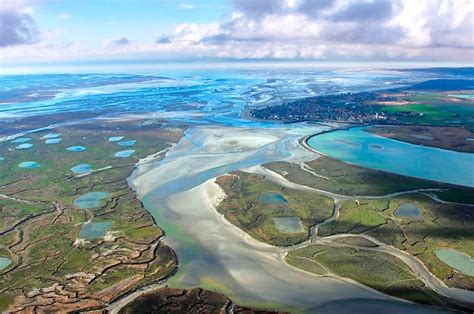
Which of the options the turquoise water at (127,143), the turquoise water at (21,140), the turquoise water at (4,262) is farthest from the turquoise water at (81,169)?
the turquoise water at (21,140)

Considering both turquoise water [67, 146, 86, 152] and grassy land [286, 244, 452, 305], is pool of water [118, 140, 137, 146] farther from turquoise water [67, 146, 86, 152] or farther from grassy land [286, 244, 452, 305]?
grassy land [286, 244, 452, 305]

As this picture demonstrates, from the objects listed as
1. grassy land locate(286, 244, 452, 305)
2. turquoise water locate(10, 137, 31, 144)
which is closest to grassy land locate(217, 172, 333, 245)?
grassy land locate(286, 244, 452, 305)

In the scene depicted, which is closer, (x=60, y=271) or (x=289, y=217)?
(x=60, y=271)

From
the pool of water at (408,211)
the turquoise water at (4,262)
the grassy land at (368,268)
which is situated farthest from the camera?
the pool of water at (408,211)

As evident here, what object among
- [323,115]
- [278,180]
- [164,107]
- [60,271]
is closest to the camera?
[60,271]

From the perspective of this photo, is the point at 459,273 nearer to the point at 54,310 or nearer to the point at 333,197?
the point at 333,197

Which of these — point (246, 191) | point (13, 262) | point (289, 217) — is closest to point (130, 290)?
point (13, 262)

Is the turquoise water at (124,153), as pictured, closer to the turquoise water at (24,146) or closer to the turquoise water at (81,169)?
the turquoise water at (81,169)
